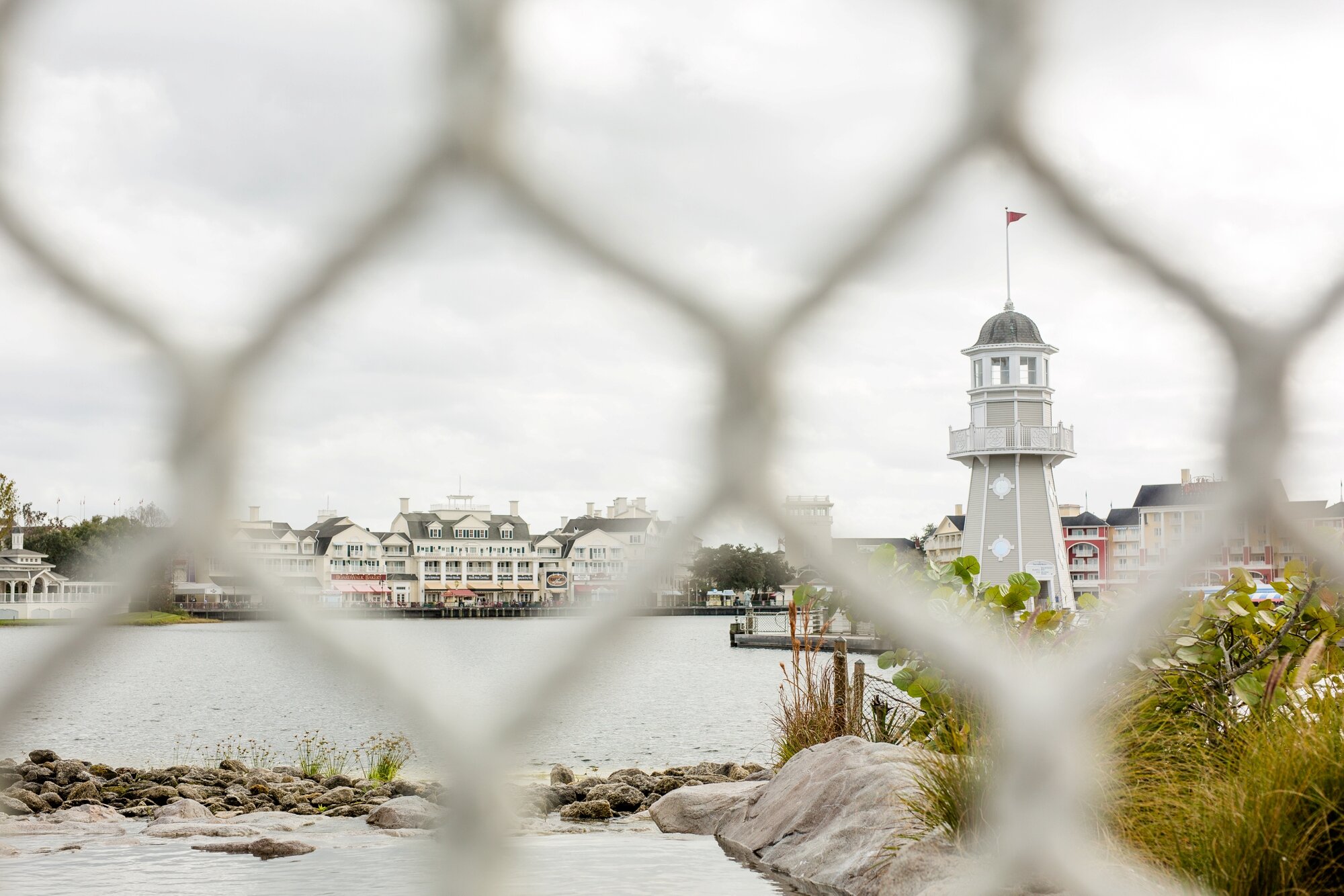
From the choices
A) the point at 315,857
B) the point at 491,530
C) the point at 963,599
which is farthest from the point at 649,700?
the point at 491,530

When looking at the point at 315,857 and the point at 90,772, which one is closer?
the point at 315,857

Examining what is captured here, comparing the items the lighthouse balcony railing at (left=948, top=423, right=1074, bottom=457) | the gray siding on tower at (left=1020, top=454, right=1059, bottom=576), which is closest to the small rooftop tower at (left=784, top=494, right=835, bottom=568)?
the lighthouse balcony railing at (left=948, top=423, right=1074, bottom=457)

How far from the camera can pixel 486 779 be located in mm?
415

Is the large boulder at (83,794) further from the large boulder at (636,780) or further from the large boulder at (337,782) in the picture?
the large boulder at (636,780)

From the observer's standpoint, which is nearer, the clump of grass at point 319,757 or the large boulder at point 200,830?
the large boulder at point 200,830

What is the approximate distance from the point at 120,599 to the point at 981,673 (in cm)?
34

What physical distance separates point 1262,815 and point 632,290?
1.81 m

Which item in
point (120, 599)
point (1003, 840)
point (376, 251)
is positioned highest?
point (376, 251)

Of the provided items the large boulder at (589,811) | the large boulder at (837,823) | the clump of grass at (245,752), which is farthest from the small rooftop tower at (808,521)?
the clump of grass at (245,752)

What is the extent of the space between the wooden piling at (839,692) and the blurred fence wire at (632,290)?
247 inches

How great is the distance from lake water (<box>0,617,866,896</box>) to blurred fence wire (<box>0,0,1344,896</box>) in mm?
12

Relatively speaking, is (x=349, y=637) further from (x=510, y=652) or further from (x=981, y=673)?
(x=981, y=673)

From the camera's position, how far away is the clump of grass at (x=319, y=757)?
991 cm

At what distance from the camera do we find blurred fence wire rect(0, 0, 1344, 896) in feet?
1.29
